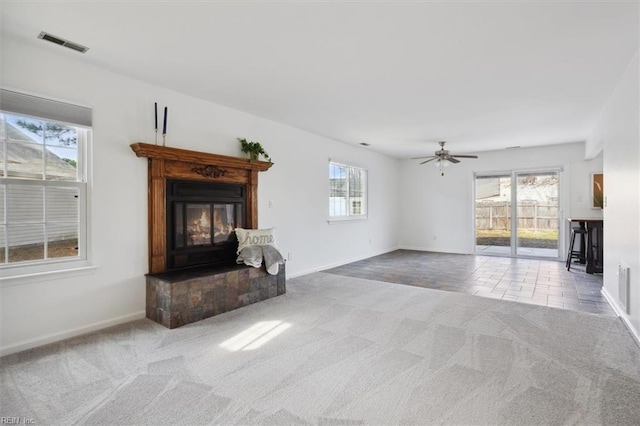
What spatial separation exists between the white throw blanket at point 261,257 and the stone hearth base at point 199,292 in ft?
0.28

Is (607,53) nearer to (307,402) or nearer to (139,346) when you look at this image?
(307,402)

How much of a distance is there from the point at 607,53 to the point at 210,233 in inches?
173

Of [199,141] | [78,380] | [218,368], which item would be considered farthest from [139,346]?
[199,141]

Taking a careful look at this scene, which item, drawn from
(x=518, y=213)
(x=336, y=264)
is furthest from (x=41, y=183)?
(x=518, y=213)

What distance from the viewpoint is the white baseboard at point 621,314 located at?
9.12 ft

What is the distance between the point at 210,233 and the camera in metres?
4.06

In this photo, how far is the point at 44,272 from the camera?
281 cm

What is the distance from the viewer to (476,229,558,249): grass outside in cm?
707

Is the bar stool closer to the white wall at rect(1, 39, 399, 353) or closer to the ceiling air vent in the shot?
the white wall at rect(1, 39, 399, 353)

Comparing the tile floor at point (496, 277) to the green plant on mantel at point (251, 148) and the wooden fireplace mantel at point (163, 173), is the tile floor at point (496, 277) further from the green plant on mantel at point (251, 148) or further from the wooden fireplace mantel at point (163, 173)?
the wooden fireplace mantel at point (163, 173)

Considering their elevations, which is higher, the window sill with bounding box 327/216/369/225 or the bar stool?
the window sill with bounding box 327/216/369/225

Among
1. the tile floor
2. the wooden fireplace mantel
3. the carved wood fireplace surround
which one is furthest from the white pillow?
the tile floor

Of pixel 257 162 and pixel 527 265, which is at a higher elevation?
pixel 257 162

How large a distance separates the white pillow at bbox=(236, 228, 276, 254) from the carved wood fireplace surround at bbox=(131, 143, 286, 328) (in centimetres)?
37
